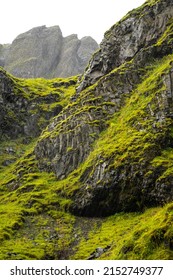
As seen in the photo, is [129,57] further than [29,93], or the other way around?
[29,93]

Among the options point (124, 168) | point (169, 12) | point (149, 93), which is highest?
point (169, 12)

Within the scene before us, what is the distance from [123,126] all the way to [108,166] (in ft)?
34.2

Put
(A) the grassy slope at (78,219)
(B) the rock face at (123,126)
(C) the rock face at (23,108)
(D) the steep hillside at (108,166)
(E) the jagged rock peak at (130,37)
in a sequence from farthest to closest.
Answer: (C) the rock face at (23,108), (E) the jagged rock peak at (130,37), (B) the rock face at (123,126), (D) the steep hillside at (108,166), (A) the grassy slope at (78,219)

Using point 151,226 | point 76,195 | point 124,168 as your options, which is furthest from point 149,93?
point 151,226

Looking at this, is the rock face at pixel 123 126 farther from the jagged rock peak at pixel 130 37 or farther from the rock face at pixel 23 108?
the rock face at pixel 23 108

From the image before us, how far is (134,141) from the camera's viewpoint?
6156 centimetres

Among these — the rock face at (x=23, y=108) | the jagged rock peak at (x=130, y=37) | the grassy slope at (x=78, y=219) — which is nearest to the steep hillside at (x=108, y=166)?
the grassy slope at (x=78, y=219)

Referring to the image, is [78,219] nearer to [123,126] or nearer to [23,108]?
[123,126]

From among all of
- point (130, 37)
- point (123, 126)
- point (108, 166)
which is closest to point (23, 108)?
point (130, 37)

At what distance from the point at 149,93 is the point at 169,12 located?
90.6ft

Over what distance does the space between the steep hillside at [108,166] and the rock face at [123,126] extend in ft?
0.52

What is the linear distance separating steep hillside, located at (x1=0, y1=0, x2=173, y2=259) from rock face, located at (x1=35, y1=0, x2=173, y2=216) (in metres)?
0.16

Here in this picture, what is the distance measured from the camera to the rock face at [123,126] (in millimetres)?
56750
